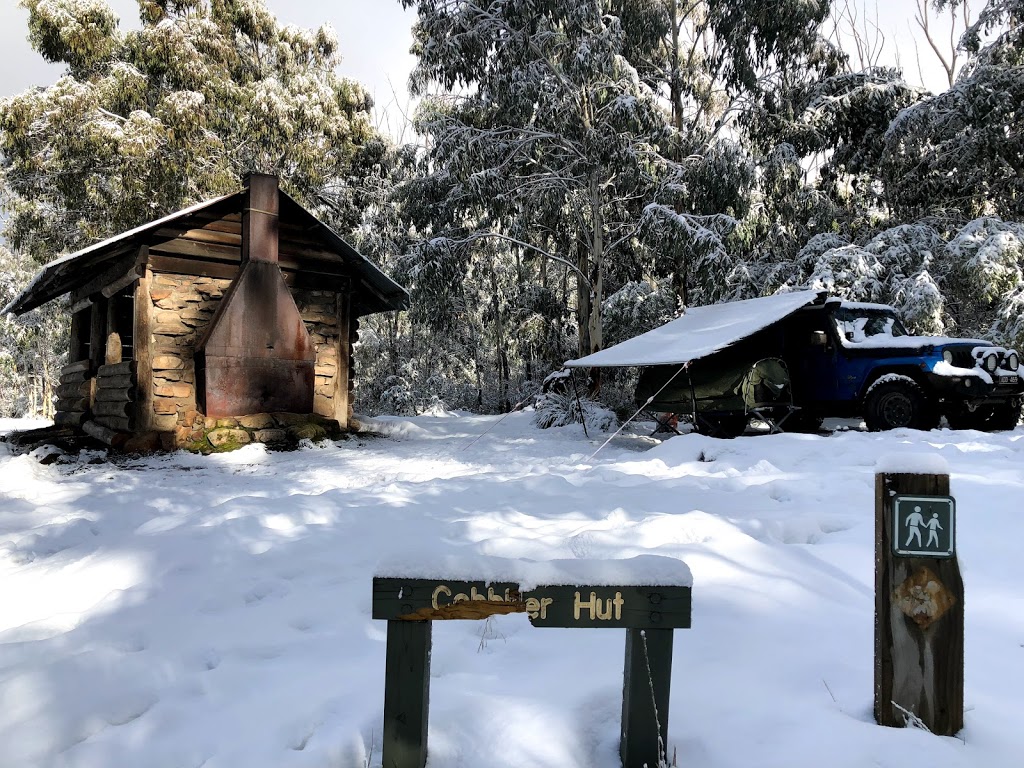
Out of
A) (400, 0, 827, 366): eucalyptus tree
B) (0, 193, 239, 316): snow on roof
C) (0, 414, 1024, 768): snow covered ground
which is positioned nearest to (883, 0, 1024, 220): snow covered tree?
(400, 0, 827, 366): eucalyptus tree

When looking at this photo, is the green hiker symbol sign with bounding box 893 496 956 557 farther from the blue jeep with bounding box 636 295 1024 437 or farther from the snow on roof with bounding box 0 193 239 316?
the snow on roof with bounding box 0 193 239 316

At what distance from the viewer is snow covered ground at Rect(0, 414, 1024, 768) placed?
197 centimetres

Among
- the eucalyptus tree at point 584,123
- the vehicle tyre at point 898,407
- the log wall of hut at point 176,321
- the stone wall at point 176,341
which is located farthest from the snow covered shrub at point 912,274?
the stone wall at point 176,341

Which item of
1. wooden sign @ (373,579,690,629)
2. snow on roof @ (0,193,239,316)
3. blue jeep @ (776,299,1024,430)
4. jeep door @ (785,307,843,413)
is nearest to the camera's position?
wooden sign @ (373,579,690,629)

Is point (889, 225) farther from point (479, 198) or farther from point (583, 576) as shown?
point (583, 576)

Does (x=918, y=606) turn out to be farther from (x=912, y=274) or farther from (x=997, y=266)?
(x=912, y=274)

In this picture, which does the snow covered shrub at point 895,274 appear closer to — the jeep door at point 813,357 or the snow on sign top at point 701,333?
the snow on sign top at point 701,333

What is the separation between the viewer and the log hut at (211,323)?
31.9ft

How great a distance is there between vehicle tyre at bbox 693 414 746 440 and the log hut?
6504 mm

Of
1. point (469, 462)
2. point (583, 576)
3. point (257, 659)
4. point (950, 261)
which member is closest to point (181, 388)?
point (469, 462)

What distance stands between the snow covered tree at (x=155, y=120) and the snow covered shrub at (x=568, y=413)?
38.7 ft

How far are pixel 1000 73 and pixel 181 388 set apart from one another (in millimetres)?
18516

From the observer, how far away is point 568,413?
13.8 meters

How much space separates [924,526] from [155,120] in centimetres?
2002
